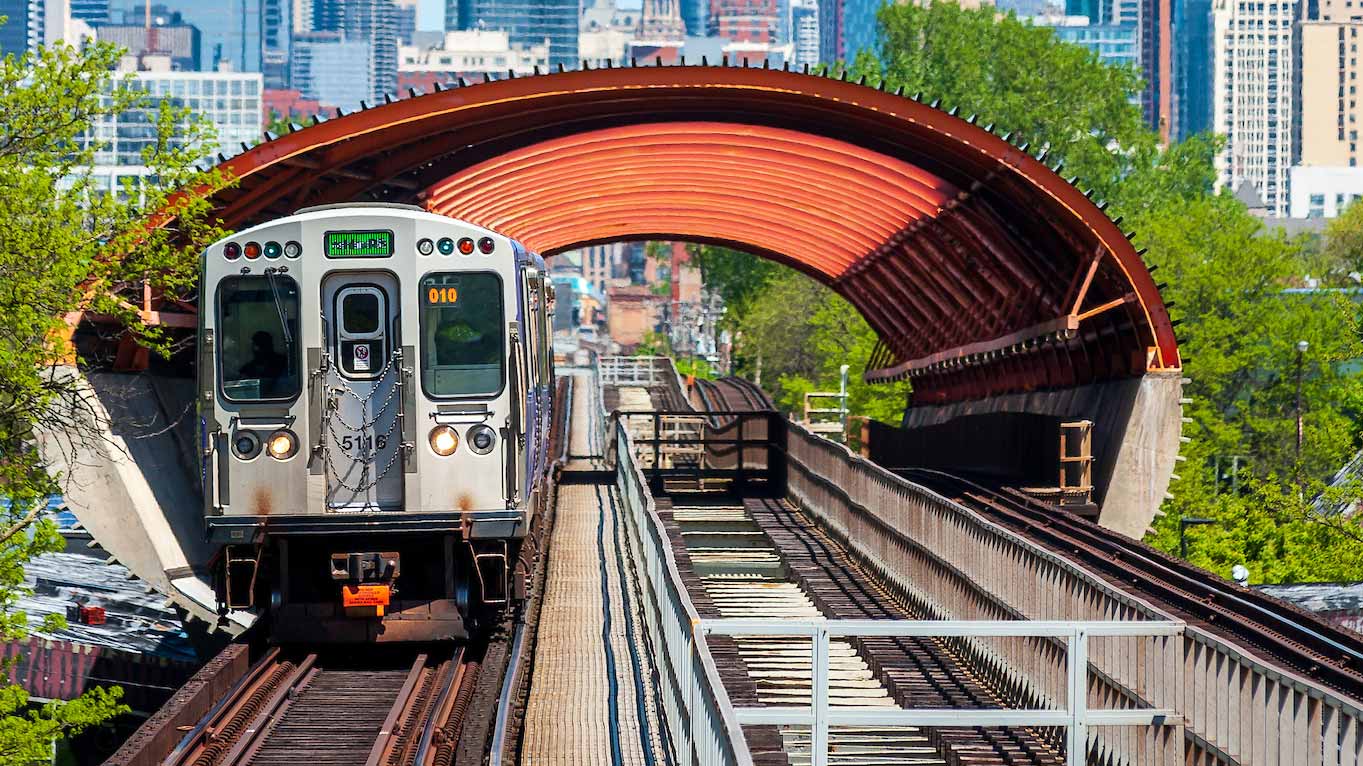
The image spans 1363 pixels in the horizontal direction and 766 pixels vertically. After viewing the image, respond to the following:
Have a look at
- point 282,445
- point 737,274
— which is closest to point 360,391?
point 282,445

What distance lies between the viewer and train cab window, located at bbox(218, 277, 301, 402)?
15.0 meters

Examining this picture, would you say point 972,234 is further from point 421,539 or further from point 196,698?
point 196,698

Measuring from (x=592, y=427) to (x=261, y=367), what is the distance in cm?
3791

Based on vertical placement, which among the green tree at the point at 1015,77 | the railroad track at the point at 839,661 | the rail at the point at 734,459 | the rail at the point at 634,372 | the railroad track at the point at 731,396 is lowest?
the railroad track at the point at 839,661

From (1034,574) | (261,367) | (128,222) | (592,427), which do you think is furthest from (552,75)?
(592,427)

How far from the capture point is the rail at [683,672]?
8.36 metres

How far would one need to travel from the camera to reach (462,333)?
49.4 feet

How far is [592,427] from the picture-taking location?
52.9m

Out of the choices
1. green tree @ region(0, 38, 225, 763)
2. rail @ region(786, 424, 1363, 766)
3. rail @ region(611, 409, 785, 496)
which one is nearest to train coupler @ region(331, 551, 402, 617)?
green tree @ region(0, 38, 225, 763)

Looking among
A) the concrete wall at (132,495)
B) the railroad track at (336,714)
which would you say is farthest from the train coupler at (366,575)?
the concrete wall at (132,495)

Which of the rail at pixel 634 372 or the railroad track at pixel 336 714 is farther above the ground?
the rail at pixel 634 372

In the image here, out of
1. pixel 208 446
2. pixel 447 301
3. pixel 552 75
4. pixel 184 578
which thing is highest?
pixel 552 75

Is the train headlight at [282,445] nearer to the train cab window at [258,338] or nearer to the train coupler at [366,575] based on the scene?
the train cab window at [258,338]

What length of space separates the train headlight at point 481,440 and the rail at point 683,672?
1597mm
